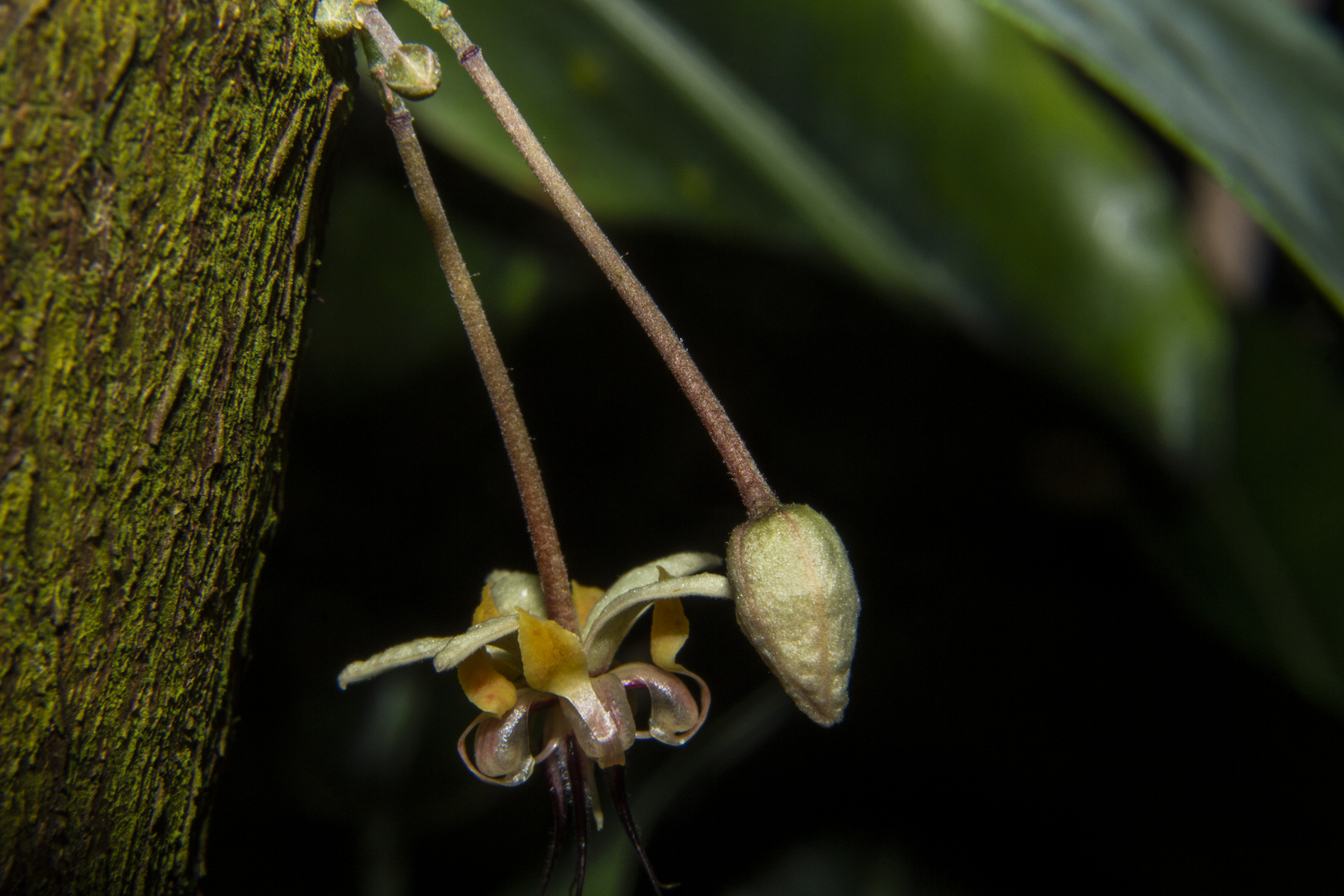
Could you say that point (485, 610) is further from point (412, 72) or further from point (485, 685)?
point (412, 72)

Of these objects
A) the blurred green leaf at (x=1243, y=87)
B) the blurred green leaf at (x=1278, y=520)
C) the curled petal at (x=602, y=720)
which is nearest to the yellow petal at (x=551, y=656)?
the curled petal at (x=602, y=720)

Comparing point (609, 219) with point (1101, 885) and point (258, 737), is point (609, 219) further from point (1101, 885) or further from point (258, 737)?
point (1101, 885)

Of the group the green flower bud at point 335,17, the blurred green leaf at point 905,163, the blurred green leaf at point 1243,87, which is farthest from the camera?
the blurred green leaf at point 905,163

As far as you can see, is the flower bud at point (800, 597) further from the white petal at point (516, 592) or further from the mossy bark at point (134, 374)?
the mossy bark at point (134, 374)

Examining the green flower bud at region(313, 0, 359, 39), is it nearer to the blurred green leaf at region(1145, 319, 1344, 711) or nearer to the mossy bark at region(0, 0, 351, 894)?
the mossy bark at region(0, 0, 351, 894)

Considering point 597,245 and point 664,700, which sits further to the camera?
point 664,700

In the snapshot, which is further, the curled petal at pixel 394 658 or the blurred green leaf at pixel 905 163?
the blurred green leaf at pixel 905 163

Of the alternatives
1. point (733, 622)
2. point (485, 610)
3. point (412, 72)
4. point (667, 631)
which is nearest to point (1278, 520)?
point (733, 622)
